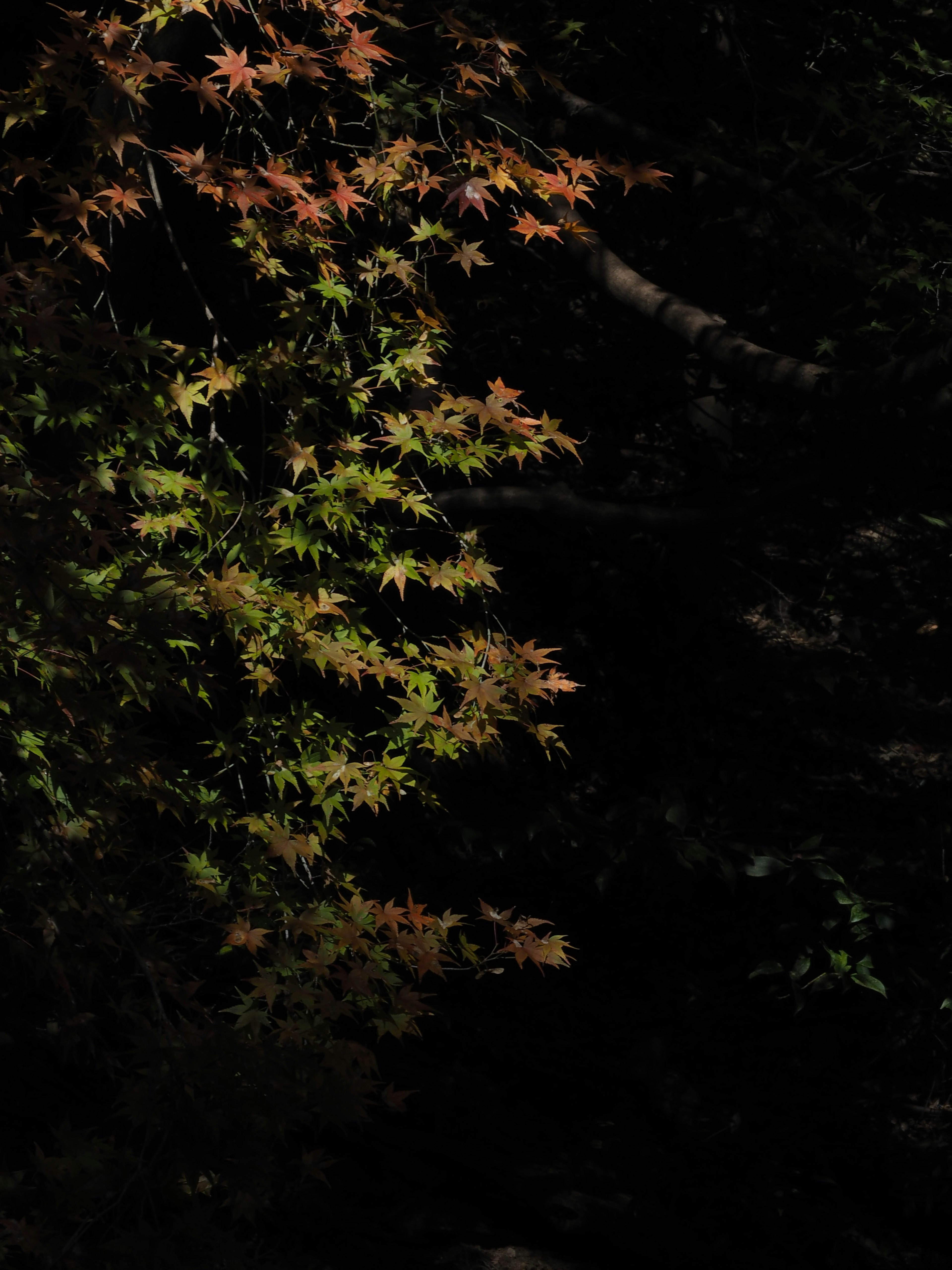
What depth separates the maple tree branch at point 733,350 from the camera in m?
3.19

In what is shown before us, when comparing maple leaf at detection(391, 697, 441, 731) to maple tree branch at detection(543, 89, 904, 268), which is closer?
maple leaf at detection(391, 697, 441, 731)

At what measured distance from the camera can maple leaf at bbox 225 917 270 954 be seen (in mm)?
2705

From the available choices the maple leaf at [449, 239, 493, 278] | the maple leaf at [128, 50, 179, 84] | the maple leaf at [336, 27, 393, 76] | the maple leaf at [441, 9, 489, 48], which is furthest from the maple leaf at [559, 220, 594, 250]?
the maple leaf at [128, 50, 179, 84]

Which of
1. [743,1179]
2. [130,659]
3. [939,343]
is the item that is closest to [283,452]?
[130,659]

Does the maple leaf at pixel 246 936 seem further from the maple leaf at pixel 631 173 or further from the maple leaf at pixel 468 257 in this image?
the maple leaf at pixel 631 173

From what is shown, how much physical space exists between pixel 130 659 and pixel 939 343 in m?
2.24

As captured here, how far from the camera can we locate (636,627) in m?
6.68

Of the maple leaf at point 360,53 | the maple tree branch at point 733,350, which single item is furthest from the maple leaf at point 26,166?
the maple tree branch at point 733,350

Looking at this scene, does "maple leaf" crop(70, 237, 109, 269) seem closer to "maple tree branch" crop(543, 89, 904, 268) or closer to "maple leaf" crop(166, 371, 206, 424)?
"maple leaf" crop(166, 371, 206, 424)

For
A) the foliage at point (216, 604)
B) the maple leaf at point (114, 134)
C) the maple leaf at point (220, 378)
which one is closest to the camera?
the foliage at point (216, 604)

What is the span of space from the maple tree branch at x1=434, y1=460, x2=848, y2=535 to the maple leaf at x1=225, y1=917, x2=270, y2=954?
200 cm

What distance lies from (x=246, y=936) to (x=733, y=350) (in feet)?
7.63

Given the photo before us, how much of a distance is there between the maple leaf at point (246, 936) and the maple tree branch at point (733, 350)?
1.97 meters

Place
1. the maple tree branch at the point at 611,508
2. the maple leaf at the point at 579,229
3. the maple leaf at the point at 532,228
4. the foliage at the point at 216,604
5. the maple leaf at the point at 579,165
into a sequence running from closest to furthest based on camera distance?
1. the foliage at the point at 216,604
2. the maple leaf at the point at 532,228
3. the maple leaf at the point at 579,165
4. the maple leaf at the point at 579,229
5. the maple tree branch at the point at 611,508
